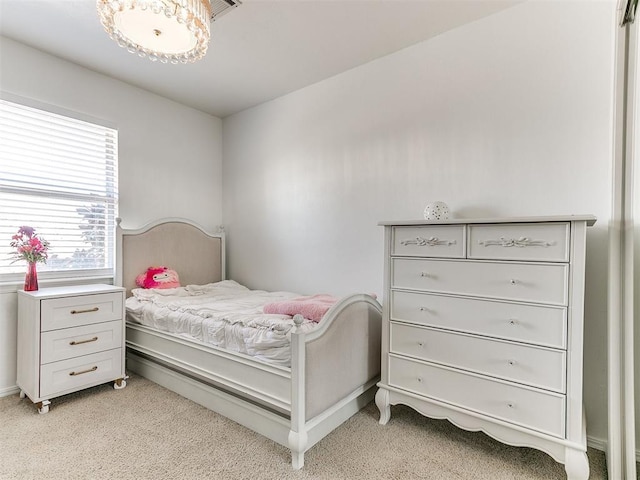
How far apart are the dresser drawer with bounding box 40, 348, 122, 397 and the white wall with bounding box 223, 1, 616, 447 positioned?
4.77 feet

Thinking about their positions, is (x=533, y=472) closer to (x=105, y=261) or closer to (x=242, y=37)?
(x=242, y=37)

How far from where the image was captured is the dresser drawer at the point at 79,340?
215cm

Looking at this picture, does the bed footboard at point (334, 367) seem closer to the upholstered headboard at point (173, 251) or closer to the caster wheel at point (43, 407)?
the caster wheel at point (43, 407)

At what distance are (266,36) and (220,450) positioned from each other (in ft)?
8.69

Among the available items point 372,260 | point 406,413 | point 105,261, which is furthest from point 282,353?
point 105,261

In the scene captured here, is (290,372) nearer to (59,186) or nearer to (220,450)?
(220,450)

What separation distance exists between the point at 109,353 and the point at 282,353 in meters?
1.56

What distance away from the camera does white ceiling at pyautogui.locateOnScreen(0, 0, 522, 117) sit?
2039 millimetres

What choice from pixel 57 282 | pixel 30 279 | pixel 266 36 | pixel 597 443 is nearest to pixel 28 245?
pixel 30 279

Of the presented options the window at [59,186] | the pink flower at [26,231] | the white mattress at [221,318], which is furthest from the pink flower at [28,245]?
the white mattress at [221,318]

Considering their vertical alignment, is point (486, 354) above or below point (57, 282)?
below

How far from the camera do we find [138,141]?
10.2 ft

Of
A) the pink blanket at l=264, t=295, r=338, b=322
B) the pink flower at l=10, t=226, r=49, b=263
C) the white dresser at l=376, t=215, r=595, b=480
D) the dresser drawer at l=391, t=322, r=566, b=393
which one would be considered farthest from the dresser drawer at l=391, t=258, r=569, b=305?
the pink flower at l=10, t=226, r=49, b=263

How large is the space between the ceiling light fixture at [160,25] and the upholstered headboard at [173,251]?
5.82ft
